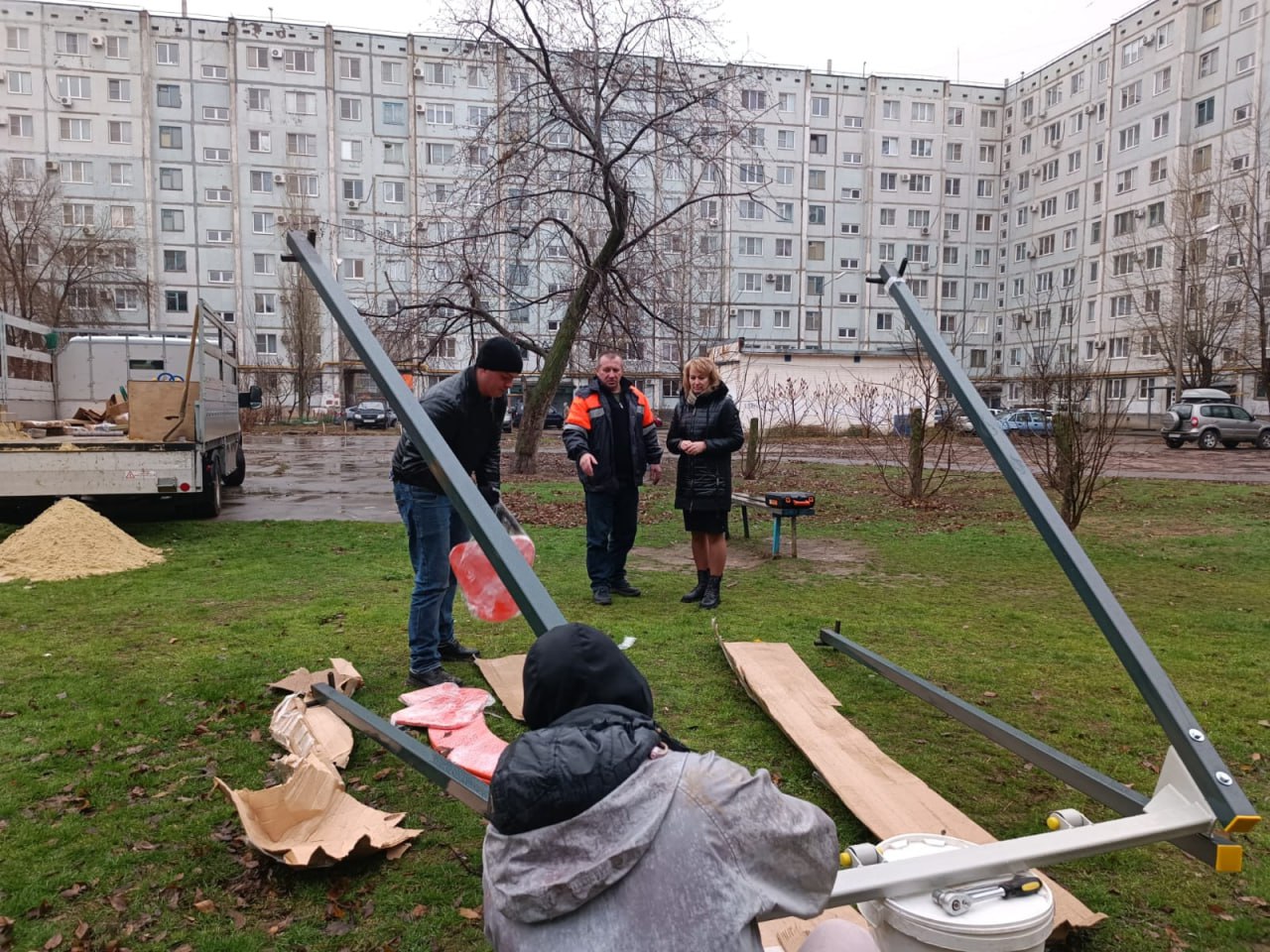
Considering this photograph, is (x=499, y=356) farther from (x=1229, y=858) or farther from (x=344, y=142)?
(x=344, y=142)

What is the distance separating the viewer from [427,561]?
459 cm

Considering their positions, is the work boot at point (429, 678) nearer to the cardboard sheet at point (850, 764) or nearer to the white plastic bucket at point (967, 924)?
the cardboard sheet at point (850, 764)

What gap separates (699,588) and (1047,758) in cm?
366

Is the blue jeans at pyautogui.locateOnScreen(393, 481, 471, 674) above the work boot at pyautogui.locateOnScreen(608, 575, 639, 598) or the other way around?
above

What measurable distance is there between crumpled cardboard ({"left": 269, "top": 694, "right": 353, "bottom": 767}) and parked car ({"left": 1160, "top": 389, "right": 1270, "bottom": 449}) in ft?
114

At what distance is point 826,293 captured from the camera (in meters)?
63.1

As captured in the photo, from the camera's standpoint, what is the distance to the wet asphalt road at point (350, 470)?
1281 centimetres

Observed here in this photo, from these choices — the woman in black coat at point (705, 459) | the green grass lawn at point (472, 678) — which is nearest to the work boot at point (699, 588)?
the woman in black coat at point (705, 459)

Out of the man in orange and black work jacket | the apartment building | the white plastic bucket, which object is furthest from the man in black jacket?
the apartment building

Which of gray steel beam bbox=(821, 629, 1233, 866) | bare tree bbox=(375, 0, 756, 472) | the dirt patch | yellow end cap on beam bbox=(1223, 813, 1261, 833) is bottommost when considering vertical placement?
the dirt patch

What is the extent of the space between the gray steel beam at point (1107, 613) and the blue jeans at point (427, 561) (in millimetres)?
2471

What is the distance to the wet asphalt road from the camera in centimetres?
1281

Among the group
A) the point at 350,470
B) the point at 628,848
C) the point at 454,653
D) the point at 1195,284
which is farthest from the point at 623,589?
the point at 1195,284

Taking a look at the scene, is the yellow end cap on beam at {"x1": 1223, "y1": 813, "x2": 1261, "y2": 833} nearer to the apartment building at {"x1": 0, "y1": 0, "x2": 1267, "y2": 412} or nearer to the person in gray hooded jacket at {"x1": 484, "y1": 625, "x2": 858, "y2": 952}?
the person in gray hooded jacket at {"x1": 484, "y1": 625, "x2": 858, "y2": 952}
